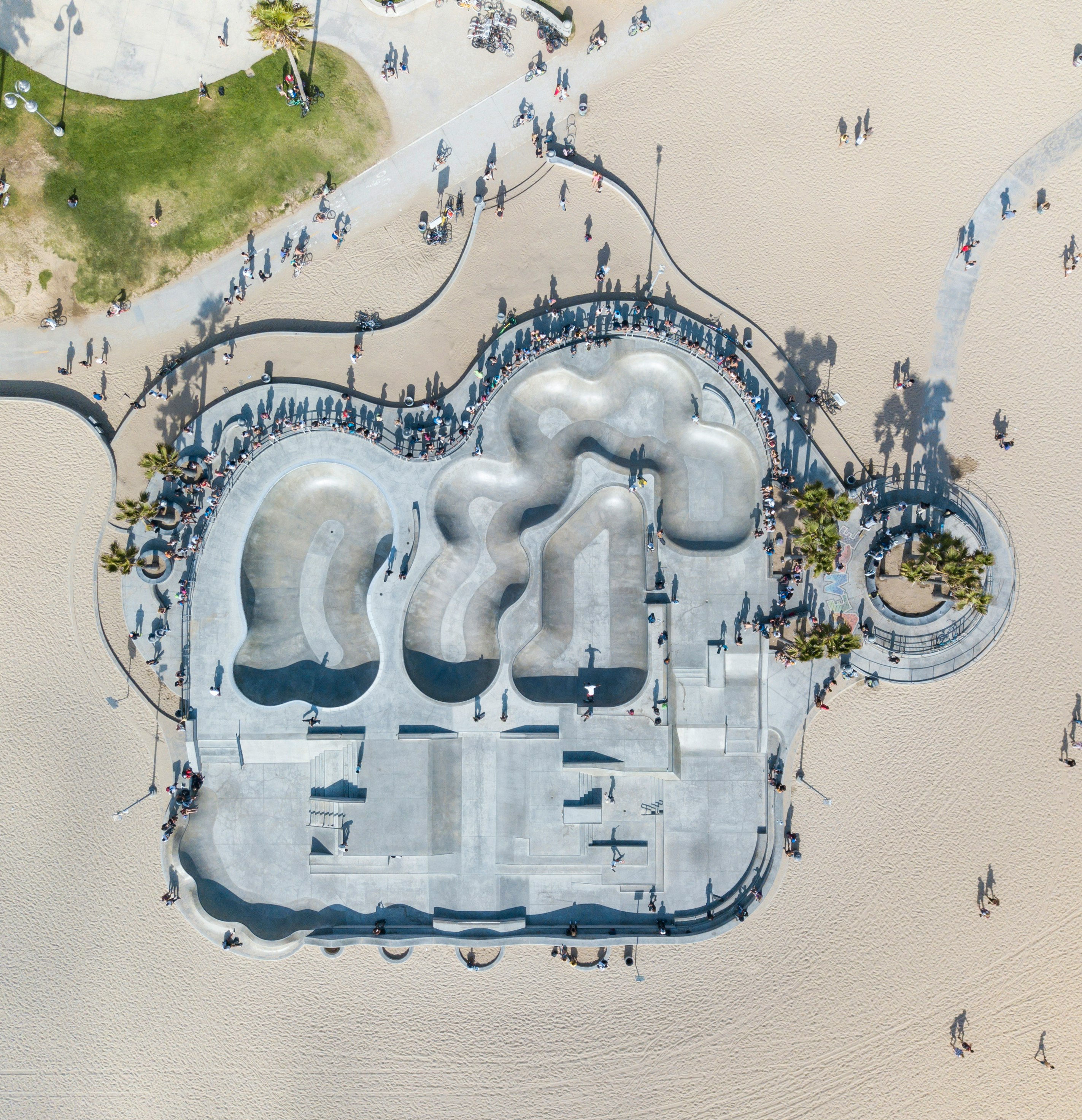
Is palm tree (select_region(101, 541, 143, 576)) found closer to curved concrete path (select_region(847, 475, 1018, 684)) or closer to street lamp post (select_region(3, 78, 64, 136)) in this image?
street lamp post (select_region(3, 78, 64, 136))

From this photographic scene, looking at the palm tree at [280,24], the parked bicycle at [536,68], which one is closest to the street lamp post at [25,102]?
the palm tree at [280,24]

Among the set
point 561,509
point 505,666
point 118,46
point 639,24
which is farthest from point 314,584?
point 639,24

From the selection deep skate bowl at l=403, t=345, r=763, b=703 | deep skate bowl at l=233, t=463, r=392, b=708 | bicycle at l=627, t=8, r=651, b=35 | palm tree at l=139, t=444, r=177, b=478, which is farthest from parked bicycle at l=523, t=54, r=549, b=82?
palm tree at l=139, t=444, r=177, b=478

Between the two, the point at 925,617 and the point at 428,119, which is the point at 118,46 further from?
the point at 925,617

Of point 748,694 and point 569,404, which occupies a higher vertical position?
point 569,404

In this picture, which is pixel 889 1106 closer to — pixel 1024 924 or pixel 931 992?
pixel 931 992

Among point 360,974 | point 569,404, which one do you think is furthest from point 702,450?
point 360,974
